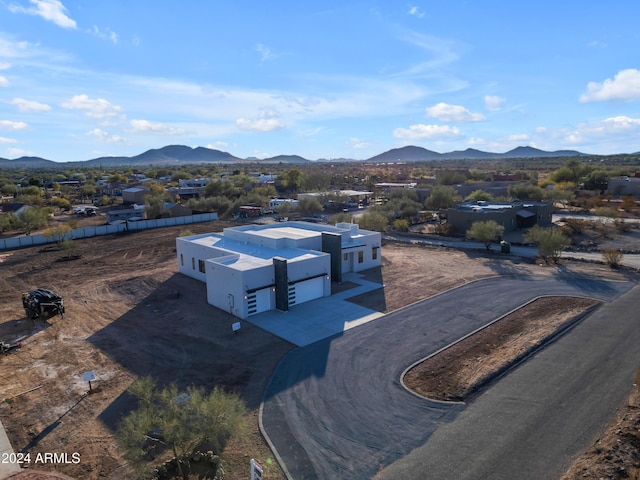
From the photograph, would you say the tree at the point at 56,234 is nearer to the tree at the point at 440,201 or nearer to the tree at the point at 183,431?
the tree at the point at 183,431

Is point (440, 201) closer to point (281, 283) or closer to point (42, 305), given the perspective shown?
point (281, 283)

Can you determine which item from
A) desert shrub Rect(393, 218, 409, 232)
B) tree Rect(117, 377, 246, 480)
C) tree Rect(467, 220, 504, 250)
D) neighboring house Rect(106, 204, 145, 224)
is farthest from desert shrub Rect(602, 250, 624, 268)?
neighboring house Rect(106, 204, 145, 224)

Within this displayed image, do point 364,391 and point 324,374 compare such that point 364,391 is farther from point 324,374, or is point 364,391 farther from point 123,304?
point 123,304

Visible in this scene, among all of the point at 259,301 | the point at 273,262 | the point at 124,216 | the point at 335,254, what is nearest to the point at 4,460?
the point at 259,301

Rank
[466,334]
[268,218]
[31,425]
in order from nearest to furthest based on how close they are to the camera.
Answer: [31,425] < [466,334] < [268,218]

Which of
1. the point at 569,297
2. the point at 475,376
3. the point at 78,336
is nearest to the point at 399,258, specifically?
the point at 569,297

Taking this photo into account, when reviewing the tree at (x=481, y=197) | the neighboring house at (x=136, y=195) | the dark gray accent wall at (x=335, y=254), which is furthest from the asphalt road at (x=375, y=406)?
the neighboring house at (x=136, y=195)
